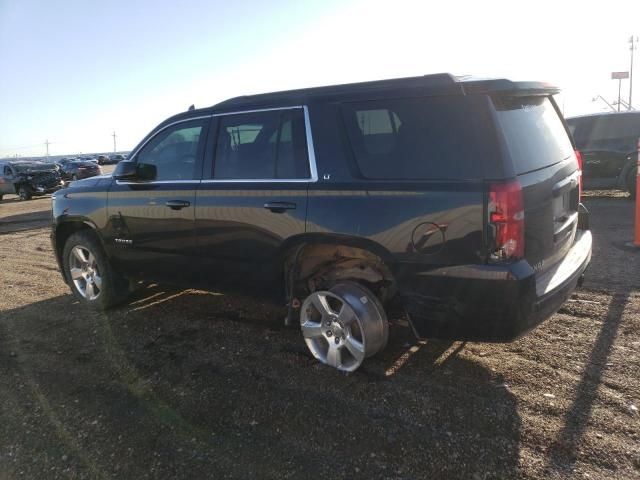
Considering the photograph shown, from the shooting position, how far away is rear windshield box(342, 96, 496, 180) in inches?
113

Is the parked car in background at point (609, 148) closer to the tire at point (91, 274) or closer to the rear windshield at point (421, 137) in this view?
the rear windshield at point (421, 137)

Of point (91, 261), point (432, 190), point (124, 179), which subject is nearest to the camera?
point (432, 190)

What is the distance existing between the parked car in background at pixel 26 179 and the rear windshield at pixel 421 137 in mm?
21854

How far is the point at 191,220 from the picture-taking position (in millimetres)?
4133

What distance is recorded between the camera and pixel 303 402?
3225 millimetres

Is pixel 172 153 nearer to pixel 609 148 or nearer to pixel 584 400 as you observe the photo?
pixel 584 400

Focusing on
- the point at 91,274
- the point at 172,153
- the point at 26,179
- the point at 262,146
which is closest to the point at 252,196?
the point at 262,146

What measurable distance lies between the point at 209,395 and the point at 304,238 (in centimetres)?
122

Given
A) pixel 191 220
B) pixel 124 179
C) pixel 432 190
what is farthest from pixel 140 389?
pixel 432 190

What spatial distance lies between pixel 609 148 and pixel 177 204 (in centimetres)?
957

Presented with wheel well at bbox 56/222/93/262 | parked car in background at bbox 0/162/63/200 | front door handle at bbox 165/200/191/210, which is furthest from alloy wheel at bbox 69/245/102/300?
parked car in background at bbox 0/162/63/200

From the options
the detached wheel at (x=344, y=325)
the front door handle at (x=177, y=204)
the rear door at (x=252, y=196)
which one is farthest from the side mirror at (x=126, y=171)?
the detached wheel at (x=344, y=325)

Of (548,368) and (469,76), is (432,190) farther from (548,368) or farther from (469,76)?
(548,368)

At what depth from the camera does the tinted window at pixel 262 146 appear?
3588 mm
